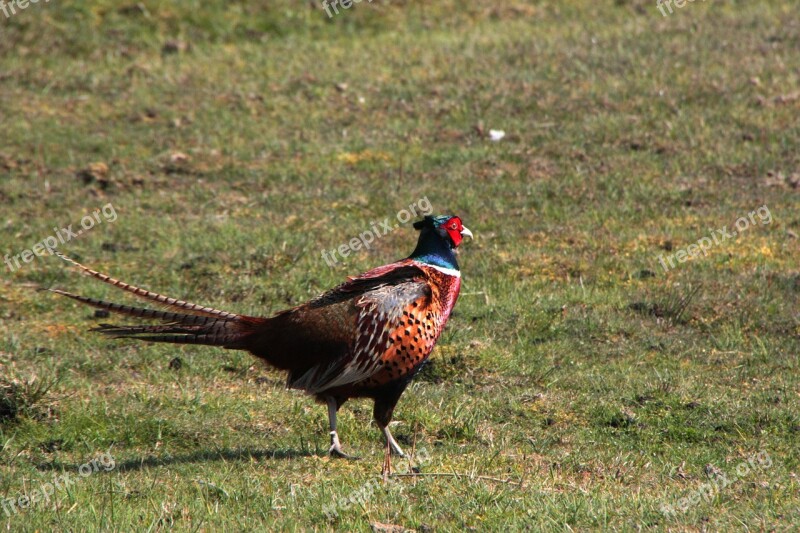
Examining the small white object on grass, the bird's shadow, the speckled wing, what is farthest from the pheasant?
the small white object on grass

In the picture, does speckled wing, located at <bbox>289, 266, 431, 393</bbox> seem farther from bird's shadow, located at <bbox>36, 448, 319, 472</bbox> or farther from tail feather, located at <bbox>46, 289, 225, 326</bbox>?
tail feather, located at <bbox>46, 289, 225, 326</bbox>

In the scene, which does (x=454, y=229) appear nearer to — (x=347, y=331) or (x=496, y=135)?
(x=347, y=331)

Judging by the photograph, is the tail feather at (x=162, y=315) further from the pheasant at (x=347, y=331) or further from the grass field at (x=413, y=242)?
the grass field at (x=413, y=242)

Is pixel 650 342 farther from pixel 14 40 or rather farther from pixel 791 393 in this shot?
pixel 14 40

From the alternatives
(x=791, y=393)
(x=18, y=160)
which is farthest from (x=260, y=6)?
(x=791, y=393)

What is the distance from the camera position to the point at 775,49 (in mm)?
15078

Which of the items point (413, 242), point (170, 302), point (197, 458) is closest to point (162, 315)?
point (170, 302)

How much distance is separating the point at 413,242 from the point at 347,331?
4.27 metres

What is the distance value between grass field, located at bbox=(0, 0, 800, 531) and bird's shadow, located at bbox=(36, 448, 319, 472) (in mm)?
30

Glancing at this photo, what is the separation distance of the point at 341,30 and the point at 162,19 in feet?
8.44

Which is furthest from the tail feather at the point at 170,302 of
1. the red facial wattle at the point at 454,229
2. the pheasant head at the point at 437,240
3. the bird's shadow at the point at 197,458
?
the red facial wattle at the point at 454,229

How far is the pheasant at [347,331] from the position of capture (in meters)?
6.36

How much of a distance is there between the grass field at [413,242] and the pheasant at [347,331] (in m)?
0.46

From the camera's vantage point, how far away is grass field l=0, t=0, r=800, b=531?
6031mm
